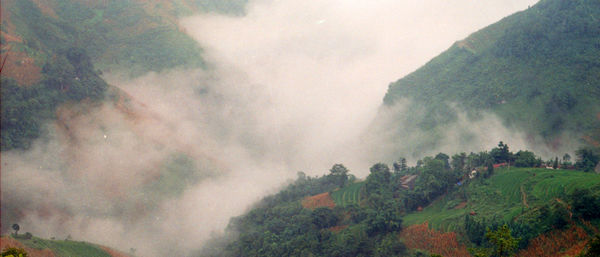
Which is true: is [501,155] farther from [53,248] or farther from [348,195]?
[53,248]

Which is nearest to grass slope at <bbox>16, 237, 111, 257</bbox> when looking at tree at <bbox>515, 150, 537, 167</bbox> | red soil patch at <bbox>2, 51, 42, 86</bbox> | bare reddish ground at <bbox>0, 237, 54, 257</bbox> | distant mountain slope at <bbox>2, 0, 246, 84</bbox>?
bare reddish ground at <bbox>0, 237, 54, 257</bbox>

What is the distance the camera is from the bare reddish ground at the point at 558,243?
28000mm

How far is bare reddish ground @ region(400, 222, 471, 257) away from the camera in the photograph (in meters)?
35.0

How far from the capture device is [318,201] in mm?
57688

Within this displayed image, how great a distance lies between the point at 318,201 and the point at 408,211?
532 inches

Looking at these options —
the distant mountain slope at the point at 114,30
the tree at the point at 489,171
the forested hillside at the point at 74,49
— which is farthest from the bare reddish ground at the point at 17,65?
the tree at the point at 489,171

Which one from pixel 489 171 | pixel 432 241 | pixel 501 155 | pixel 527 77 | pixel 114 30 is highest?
pixel 114 30

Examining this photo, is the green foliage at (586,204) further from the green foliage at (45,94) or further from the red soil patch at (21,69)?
the red soil patch at (21,69)

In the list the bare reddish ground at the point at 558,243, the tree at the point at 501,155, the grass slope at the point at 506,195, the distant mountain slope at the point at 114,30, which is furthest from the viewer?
the distant mountain slope at the point at 114,30

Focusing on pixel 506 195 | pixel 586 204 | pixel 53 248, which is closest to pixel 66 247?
pixel 53 248

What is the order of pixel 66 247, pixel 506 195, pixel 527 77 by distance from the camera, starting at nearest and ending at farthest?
pixel 506 195 → pixel 66 247 → pixel 527 77

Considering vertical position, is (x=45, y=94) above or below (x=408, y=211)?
above

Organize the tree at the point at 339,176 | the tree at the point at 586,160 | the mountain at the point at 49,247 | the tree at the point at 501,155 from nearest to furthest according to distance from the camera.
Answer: the mountain at the point at 49,247 < the tree at the point at 586,160 < the tree at the point at 501,155 < the tree at the point at 339,176

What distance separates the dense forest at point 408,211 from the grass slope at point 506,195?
6.2 inches
